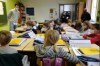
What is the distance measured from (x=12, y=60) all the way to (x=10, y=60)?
2cm

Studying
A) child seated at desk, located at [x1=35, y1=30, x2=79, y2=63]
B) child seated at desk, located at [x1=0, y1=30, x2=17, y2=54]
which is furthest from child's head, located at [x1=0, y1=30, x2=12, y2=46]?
child seated at desk, located at [x1=35, y1=30, x2=79, y2=63]

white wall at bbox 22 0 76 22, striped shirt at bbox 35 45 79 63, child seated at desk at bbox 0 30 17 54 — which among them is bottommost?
striped shirt at bbox 35 45 79 63

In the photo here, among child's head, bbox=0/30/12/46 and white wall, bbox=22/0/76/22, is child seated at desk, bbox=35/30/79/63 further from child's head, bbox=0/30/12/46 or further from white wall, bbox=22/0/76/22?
white wall, bbox=22/0/76/22

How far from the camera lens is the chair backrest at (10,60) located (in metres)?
1.55

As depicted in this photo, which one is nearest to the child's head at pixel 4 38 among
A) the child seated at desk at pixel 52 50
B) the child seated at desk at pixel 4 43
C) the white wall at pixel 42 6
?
the child seated at desk at pixel 4 43

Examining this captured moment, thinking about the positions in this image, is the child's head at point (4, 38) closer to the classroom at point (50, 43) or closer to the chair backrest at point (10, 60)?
the classroom at point (50, 43)

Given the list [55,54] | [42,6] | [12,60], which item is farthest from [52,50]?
[42,6]

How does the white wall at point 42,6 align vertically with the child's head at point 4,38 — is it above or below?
above

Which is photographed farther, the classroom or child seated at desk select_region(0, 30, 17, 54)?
child seated at desk select_region(0, 30, 17, 54)

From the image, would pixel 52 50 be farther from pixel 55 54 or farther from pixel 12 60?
pixel 12 60

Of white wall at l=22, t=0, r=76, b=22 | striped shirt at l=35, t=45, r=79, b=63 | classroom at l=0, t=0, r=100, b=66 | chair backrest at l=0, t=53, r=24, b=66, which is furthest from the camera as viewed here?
white wall at l=22, t=0, r=76, b=22

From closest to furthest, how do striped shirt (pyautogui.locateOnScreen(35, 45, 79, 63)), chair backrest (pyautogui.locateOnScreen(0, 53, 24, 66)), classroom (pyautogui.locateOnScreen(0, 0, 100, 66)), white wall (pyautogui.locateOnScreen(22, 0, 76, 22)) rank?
chair backrest (pyautogui.locateOnScreen(0, 53, 24, 66)) → classroom (pyautogui.locateOnScreen(0, 0, 100, 66)) → striped shirt (pyautogui.locateOnScreen(35, 45, 79, 63)) → white wall (pyautogui.locateOnScreen(22, 0, 76, 22))

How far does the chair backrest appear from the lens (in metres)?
1.55

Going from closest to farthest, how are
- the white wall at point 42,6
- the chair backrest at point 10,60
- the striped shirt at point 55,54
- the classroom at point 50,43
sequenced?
the chair backrest at point 10,60 → the classroom at point 50,43 → the striped shirt at point 55,54 → the white wall at point 42,6
